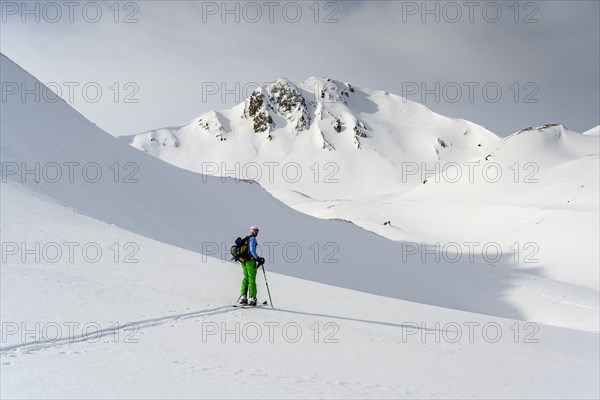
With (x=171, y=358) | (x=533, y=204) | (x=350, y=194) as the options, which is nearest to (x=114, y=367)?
(x=171, y=358)

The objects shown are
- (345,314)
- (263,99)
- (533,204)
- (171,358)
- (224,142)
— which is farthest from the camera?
(263,99)

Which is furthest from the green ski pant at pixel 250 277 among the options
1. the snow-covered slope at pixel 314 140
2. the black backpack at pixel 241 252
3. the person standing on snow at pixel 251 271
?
the snow-covered slope at pixel 314 140

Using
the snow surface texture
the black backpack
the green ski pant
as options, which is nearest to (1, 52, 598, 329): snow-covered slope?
the snow surface texture

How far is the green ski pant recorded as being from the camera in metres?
10.0

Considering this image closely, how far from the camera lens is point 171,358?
5949mm

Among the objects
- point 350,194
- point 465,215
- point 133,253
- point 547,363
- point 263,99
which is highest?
point 263,99

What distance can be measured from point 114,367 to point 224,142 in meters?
166

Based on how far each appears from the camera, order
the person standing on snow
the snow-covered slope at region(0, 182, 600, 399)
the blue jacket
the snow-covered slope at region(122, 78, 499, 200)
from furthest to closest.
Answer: the snow-covered slope at region(122, 78, 499, 200) → the blue jacket → the person standing on snow → the snow-covered slope at region(0, 182, 600, 399)

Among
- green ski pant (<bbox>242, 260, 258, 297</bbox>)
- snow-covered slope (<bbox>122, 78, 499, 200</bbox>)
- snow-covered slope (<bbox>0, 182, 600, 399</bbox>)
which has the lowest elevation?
snow-covered slope (<bbox>0, 182, 600, 399</bbox>)

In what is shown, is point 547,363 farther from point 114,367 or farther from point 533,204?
point 533,204

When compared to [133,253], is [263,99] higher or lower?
higher

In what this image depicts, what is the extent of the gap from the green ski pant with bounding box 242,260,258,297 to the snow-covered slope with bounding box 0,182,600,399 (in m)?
0.50

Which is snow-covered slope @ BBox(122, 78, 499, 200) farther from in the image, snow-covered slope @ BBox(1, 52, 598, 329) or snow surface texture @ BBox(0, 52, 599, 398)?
snow surface texture @ BBox(0, 52, 599, 398)

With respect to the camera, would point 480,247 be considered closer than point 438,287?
No
